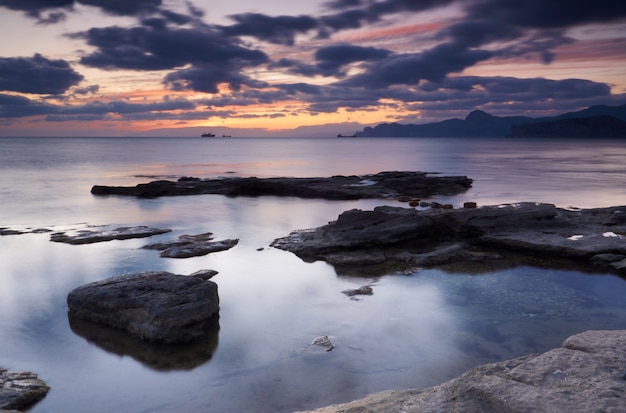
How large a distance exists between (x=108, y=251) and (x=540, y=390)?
17259mm

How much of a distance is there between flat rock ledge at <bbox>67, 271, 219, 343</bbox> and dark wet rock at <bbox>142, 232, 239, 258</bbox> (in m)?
5.49

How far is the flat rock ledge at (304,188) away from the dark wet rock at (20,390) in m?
26.0

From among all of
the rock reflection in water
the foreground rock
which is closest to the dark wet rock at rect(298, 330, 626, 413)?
the rock reflection in water

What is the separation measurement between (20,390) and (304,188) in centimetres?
2810

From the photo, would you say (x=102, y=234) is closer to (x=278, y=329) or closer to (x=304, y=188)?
(x=278, y=329)

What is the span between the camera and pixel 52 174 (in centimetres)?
5634

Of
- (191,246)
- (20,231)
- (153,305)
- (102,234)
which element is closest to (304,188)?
(102,234)

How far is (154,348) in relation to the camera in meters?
10.0

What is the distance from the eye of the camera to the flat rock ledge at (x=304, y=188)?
34750mm

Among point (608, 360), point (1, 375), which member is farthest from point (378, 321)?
point (1, 375)

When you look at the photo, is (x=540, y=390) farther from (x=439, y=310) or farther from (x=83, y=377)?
(x=83, y=377)

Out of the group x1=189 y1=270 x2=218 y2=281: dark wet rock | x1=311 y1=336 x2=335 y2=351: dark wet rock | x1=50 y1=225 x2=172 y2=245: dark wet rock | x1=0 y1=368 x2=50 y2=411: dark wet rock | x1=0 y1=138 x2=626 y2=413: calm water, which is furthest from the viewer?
x1=50 y1=225 x2=172 y2=245: dark wet rock

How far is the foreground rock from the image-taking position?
1644cm

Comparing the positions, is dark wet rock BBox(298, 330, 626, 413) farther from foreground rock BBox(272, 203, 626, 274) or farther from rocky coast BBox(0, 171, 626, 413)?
foreground rock BBox(272, 203, 626, 274)
